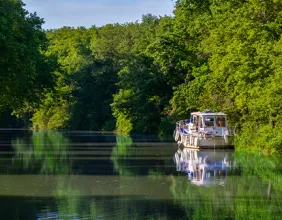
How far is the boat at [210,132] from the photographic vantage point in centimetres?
4369

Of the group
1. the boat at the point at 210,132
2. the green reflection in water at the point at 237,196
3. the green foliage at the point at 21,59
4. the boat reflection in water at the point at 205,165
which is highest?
the green foliage at the point at 21,59

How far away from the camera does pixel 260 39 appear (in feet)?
121

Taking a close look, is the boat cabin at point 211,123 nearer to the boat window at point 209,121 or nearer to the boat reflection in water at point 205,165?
the boat window at point 209,121

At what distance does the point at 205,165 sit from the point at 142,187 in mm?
8929

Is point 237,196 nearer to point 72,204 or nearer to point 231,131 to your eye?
point 72,204

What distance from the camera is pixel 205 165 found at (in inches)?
1211

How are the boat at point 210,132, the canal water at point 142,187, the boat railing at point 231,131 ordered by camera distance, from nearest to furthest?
the canal water at point 142,187 → the boat at point 210,132 → the boat railing at point 231,131

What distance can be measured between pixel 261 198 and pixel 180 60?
1479 inches

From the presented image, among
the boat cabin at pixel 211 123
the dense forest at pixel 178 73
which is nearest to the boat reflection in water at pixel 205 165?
the dense forest at pixel 178 73


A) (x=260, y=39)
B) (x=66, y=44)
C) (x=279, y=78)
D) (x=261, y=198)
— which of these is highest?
(x=66, y=44)

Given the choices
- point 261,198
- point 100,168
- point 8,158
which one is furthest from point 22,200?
point 8,158

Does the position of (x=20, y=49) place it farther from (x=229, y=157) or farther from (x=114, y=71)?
(x=114, y=71)

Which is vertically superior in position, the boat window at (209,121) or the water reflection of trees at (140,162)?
the boat window at (209,121)

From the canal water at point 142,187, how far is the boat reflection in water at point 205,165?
0.03 metres
